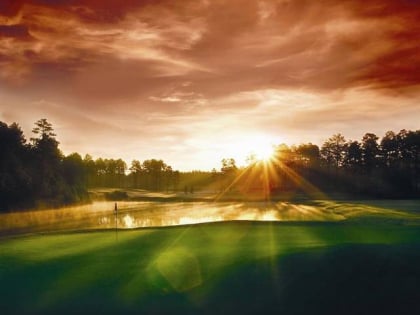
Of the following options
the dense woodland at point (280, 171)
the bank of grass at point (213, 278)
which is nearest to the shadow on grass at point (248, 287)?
the bank of grass at point (213, 278)

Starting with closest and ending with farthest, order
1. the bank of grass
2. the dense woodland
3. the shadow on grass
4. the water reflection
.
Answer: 1. the shadow on grass
2. the bank of grass
3. the water reflection
4. the dense woodland

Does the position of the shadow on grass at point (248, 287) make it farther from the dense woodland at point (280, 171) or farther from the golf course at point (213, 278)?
the dense woodland at point (280, 171)

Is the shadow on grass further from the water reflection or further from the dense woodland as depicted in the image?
the dense woodland

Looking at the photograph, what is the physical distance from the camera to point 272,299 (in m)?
15.3

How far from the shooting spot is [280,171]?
140m

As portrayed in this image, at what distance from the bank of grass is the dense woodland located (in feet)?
188

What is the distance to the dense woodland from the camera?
77.6 m

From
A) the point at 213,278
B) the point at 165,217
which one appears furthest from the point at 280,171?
the point at 213,278

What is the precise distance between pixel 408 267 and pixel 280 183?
11859 centimetres

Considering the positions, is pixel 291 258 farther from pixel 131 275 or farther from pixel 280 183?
pixel 280 183

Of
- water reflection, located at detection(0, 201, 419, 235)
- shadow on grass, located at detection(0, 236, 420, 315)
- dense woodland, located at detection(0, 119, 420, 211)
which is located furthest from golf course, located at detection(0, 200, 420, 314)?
dense woodland, located at detection(0, 119, 420, 211)

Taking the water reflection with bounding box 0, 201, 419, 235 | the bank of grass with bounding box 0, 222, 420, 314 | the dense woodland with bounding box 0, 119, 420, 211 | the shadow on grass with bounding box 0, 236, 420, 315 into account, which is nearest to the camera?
the shadow on grass with bounding box 0, 236, 420, 315

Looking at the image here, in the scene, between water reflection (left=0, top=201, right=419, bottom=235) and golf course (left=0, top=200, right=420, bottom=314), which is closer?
golf course (left=0, top=200, right=420, bottom=314)

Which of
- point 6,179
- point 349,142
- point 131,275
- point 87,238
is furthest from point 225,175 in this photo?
point 131,275
